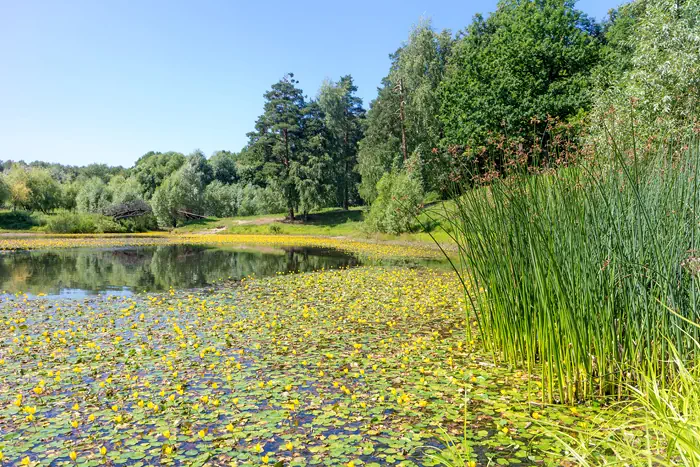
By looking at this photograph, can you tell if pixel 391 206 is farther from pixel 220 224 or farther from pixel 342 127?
pixel 342 127

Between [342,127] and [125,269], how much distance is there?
3429 cm

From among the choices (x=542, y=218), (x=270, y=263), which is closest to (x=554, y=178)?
(x=542, y=218)

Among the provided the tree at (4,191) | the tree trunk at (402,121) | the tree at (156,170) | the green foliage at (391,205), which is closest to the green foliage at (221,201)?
the tree at (156,170)

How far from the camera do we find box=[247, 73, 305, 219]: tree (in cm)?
3972

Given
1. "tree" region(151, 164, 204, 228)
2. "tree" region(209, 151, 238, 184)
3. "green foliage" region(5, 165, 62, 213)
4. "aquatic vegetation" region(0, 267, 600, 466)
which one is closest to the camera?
"aquatic vegetation" region(0, 267, 600, 466)

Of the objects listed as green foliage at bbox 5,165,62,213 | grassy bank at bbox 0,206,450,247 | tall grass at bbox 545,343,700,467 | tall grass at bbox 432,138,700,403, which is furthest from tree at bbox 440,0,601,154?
green foliage at bbox 5,165,62,213

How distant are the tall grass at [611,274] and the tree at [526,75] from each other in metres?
20.4

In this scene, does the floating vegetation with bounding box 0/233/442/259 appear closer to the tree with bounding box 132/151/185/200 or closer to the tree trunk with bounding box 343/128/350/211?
the tree trunk with bounding box 343/128/350/211

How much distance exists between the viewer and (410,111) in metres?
31.0

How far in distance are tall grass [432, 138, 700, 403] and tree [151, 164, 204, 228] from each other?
41.6m

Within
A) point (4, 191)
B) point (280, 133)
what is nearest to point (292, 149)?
point (280, 133)

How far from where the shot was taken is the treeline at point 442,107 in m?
14.1

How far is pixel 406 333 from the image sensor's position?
22.4ft

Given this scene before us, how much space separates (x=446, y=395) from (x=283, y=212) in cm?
4168
